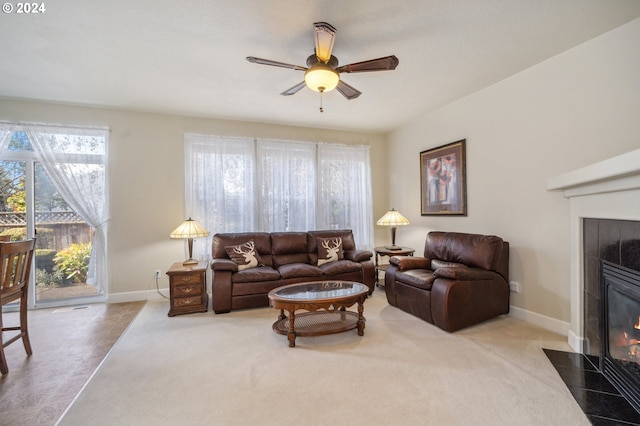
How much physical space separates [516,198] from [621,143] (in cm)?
99

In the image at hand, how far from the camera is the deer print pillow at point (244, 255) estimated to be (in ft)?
12.7

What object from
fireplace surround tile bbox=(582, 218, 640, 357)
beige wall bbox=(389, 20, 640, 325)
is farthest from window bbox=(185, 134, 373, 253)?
fireplace surround tile bbox=(582, 218, 640, 357)

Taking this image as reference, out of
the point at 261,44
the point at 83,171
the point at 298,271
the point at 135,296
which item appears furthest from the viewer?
the point at 135,296

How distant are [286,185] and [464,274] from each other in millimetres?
3025

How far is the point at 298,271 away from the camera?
3.81m

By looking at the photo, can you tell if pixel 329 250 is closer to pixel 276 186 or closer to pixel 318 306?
pixel 276 186

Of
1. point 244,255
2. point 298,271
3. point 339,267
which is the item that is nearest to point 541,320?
point 339,267

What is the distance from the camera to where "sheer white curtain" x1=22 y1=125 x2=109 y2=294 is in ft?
12.3

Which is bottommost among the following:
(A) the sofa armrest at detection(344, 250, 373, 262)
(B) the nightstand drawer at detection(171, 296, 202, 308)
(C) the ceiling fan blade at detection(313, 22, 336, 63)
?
(B) the nightstand drawer at detection(171, 296, 202, 308)

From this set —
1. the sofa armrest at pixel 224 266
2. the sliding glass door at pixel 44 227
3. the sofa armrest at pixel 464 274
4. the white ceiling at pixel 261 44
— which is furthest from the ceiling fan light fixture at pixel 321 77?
the sliding glass door at pixel 44 227

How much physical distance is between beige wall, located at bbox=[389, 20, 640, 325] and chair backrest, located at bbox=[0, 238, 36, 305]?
4.74 meters

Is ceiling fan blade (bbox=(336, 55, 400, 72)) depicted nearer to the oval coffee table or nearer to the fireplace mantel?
the fireplace mantel

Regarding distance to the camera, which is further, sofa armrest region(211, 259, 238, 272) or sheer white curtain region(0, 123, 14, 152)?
sheer white curtain region(0, 123, 14, 152)

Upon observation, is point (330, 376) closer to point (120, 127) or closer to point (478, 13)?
point (478, 13)
